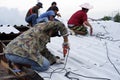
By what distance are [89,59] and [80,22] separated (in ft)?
11.0

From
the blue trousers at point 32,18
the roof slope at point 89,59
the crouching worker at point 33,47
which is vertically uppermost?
the blue trousers at point 32,18

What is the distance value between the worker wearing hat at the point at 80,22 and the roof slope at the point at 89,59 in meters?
0.32

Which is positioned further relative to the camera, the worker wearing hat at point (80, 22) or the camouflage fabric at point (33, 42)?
the worker wearing hat at point (80, 22)

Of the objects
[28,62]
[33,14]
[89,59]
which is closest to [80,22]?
[33,14]

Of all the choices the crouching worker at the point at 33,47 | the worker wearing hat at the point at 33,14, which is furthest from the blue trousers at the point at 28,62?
the worker wearing hat at the point at 33,14

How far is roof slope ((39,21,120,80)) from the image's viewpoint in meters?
5.03

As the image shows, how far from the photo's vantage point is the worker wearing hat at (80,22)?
8719 mm

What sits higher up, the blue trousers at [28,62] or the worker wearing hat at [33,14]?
the worker wearing hat at [33,14]

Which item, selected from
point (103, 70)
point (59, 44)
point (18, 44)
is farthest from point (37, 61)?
point (59, 44)

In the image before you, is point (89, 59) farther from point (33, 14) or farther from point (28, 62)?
point (33, 14)

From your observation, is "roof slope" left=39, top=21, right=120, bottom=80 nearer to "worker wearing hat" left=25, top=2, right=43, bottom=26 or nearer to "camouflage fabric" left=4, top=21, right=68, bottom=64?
"camouflage fabric" left=4, top=21, right=68, bottom=64

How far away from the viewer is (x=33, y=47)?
5.15m

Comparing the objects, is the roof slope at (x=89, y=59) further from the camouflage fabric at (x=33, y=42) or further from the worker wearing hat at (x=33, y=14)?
the worker wearing hat at (x=33, y=14)

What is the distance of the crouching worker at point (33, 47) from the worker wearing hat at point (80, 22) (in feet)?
11.3
